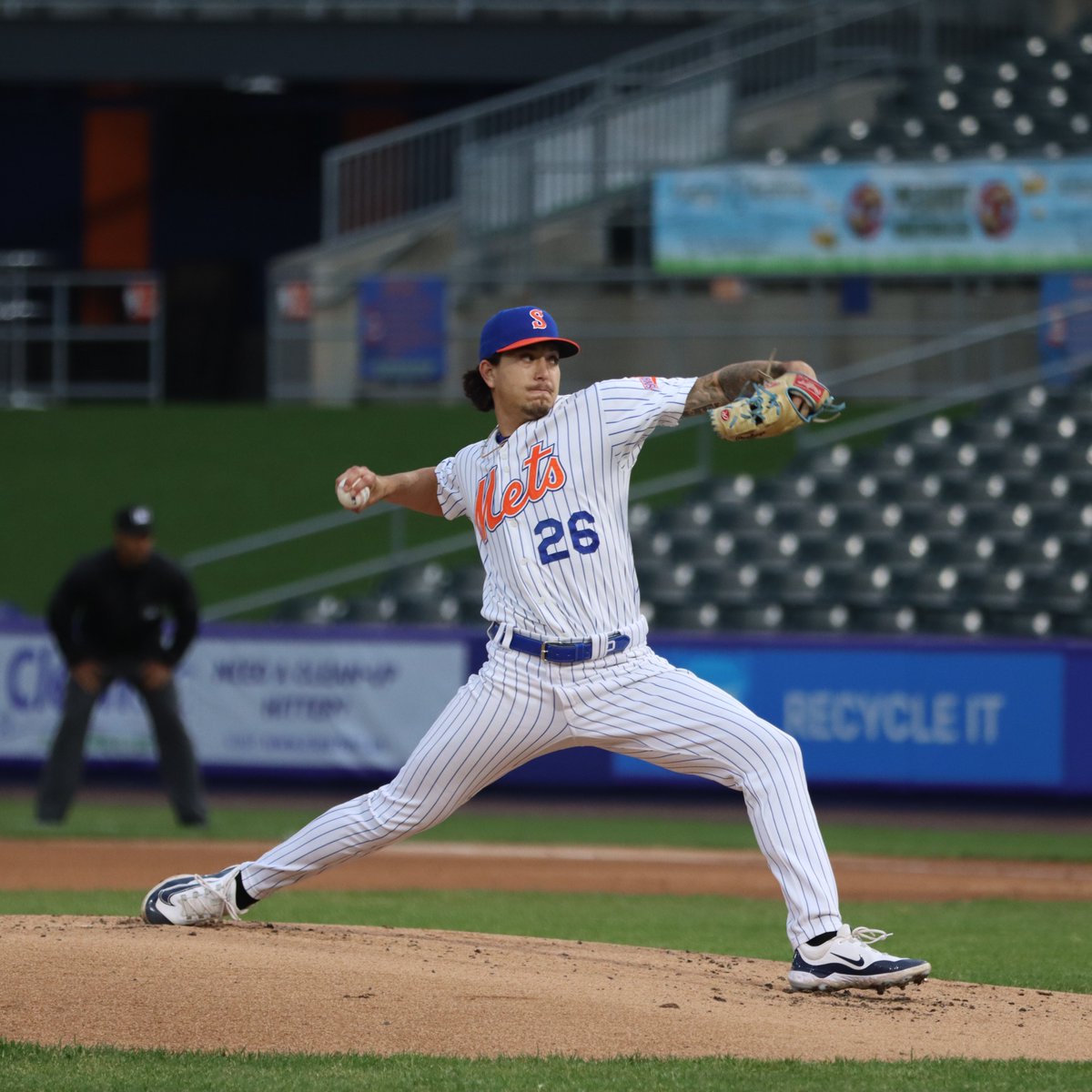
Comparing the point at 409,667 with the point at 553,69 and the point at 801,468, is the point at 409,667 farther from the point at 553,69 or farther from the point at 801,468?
the point at 553,69

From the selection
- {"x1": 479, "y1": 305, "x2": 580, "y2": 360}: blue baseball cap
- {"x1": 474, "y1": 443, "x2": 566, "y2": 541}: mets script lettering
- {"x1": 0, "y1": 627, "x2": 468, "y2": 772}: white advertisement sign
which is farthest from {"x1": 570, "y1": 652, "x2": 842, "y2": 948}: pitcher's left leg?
{"x1": 0, "y1": 627, "x2": 468, "y2": 772}: white advertisement sign

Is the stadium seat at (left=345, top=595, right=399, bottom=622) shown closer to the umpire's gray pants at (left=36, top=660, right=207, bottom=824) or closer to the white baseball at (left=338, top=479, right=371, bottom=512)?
the umpire's gray pants at (left=36, top=660, right=207, bottom=824)

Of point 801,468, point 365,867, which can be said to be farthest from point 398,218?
point 365,867

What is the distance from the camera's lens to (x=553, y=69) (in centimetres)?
2517

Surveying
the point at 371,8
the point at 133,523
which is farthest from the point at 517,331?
the point at 371,8

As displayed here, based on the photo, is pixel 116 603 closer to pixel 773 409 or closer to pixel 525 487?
pixel 525 487

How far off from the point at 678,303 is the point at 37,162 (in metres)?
13.3

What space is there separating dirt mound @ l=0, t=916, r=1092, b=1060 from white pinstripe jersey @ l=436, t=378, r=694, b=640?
1.12 metres

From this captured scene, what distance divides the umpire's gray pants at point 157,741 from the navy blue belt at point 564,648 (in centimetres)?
671

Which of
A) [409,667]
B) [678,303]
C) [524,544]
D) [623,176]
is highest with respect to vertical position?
[623,176]

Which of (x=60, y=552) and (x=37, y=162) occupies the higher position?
(x=37, y=162)

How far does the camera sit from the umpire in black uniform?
12.2 meters

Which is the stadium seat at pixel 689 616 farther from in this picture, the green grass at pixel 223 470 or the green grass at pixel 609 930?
the green grass at pixel 223 470

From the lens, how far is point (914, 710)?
45.7 feet
